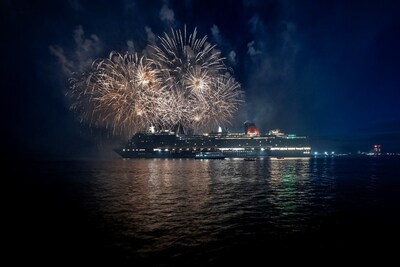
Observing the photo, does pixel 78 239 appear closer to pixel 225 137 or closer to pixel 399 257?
pixel 399 257

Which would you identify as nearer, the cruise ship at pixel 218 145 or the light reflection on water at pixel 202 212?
the light reflection on water at pixel 202 212

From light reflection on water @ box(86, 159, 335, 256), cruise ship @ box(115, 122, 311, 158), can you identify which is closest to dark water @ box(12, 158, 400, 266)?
light reflection on water @ box(86, 159, 335, 256)

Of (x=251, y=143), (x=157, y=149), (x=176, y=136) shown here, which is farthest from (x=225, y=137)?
(x=157, y=149)

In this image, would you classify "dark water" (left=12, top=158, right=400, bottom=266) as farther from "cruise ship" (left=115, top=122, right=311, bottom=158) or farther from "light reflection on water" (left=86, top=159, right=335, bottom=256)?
"cruise ship" (left=115, top=122, right=311, bottom=158)

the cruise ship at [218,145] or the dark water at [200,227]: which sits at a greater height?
the cruise ship at [218,145]

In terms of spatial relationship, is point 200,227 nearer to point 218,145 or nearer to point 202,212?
point 202,212

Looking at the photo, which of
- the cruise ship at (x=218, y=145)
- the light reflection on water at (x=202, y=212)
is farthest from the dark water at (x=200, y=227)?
the cruise ship at (x=218, y=145)

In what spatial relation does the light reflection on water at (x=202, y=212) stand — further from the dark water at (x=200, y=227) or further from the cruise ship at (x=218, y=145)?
the cruise ship at (x=218, y=145)

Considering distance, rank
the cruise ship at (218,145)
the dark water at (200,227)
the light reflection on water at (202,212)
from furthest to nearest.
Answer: the cruise ship at (218,145) < the light reflection on water at (202,212) < the dark water at (200,227)
